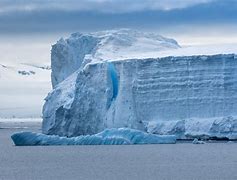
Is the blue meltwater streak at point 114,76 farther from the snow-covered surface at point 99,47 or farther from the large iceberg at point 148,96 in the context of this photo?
the snow-covered surface at point 99,47

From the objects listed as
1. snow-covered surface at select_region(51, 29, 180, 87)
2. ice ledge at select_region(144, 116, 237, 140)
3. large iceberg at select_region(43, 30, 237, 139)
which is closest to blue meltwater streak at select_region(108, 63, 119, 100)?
large iceberg at select_region(43, 30, 237, 139)

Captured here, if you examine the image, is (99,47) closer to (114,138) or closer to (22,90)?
(114,138)

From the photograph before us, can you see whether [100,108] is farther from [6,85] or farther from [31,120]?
[6,85]

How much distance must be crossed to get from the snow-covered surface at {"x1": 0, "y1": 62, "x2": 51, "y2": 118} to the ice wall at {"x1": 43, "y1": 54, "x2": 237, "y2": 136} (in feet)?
127

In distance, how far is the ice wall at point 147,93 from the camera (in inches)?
1403

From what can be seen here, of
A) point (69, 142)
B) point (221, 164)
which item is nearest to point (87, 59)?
point (69, 142)

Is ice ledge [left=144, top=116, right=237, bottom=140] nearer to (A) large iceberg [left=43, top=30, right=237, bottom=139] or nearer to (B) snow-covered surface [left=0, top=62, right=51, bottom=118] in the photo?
(A) large iceberg [left=43, top=30, right=237, bottom=139]

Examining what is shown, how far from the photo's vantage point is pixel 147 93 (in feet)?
120

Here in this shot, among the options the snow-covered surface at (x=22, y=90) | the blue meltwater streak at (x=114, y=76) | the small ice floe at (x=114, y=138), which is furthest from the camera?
the snow-covered surface at (x=22, y=90)

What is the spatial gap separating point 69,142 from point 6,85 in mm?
64170

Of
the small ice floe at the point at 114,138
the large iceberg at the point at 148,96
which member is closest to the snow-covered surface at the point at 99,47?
→ the large iceberg at the point at 148,96

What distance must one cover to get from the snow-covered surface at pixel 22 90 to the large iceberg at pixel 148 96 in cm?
3841

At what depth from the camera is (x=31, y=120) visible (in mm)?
73875

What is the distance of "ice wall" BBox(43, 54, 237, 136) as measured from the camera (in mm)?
35625
